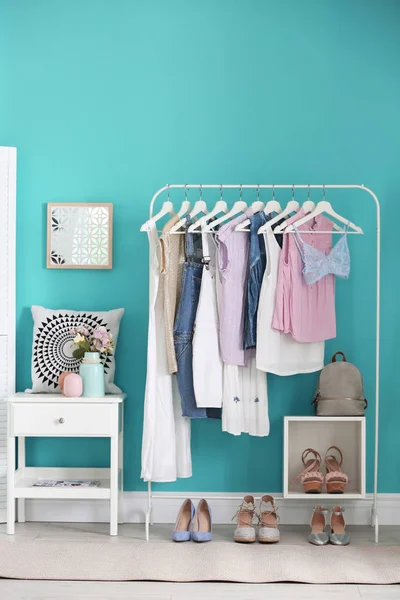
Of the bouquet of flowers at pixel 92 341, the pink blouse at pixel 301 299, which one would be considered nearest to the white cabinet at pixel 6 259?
the bouquet of flowers at pixel 92 341

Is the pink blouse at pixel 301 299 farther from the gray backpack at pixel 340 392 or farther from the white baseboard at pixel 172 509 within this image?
the white baseboard at pixel 172 509

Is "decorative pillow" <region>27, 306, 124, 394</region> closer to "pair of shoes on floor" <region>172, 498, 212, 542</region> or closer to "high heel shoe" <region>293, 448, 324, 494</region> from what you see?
"pair of shoes on floor" <region>172, 498, 212, 542</region>

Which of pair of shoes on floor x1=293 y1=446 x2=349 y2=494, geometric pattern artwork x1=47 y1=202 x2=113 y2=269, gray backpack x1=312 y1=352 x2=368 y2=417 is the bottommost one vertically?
pair of shoes on floor x1=293 y1=446 x2=349 y2=494

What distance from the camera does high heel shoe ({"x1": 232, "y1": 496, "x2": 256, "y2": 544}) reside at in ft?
11.8

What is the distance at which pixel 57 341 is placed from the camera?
3992 mm

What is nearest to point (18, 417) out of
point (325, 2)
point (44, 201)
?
Result: point (44, 201)

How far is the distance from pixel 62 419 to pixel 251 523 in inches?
41.4

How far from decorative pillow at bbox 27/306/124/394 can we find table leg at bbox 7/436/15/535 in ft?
1.09

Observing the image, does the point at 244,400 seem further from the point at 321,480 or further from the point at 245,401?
the point at 321,480

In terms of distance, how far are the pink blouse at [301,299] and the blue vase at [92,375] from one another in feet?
2.93

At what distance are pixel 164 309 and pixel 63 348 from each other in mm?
650

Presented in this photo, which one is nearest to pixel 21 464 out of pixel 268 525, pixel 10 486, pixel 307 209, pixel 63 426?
pixel 10 486

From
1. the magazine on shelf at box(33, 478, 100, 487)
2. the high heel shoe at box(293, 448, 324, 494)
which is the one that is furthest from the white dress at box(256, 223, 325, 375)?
the magazine on shelf at box(33, 478, 100, 487)

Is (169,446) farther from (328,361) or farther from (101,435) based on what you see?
(328,361)
